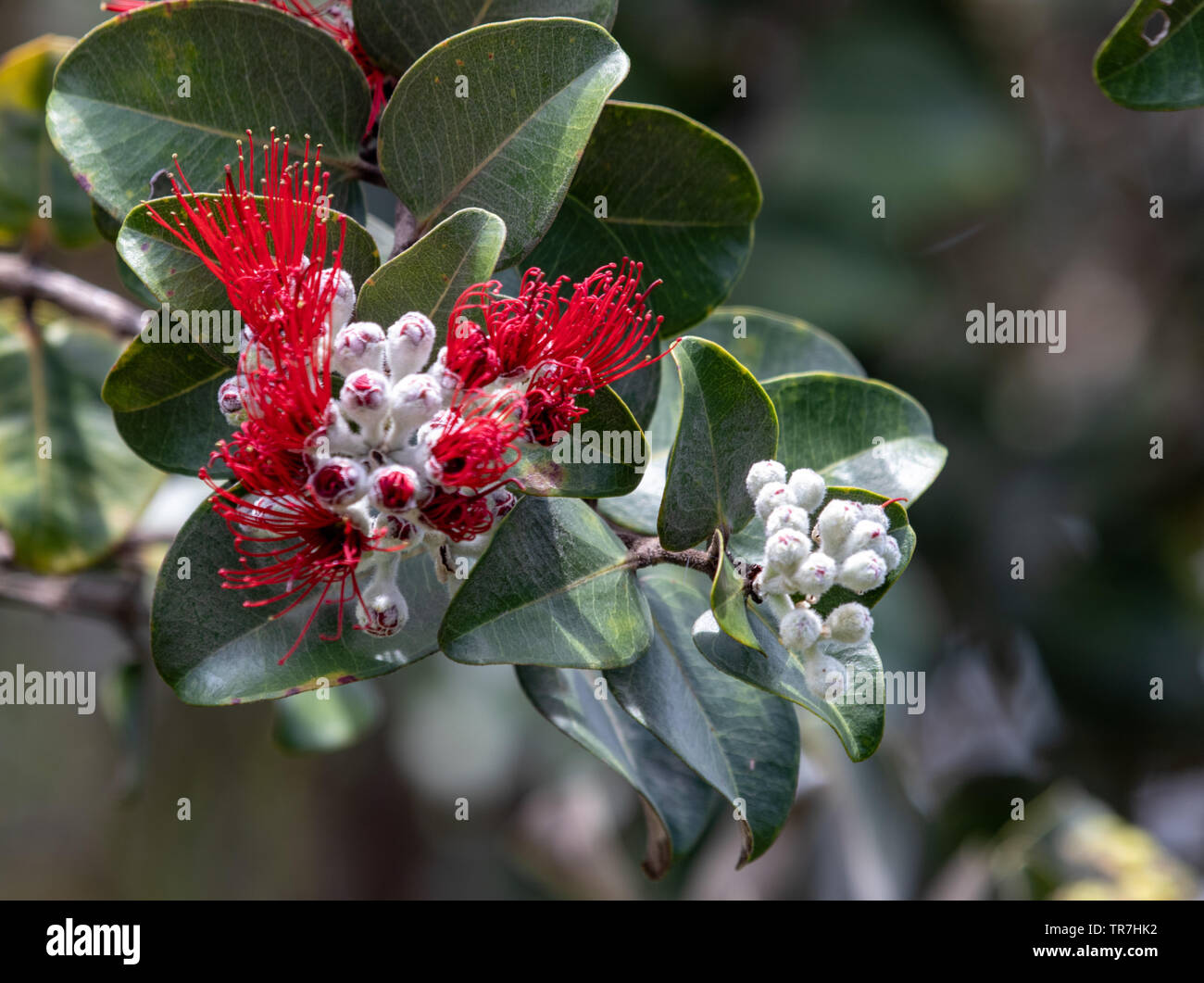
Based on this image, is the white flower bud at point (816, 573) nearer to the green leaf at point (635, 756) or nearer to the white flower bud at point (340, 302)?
the green leaf at point (635, 756)

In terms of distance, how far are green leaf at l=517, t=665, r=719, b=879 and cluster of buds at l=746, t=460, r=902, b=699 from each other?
23 cm

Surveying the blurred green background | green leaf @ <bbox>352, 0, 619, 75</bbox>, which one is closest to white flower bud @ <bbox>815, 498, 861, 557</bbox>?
green leaf @ <bbox>352, 0, 619, 75</bbox>

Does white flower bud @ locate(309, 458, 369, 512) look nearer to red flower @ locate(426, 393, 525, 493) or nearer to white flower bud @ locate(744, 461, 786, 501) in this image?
red flower @ locate(426, 393, 525, 493)

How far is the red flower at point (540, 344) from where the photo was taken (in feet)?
2.77

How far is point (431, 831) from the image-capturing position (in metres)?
4.65

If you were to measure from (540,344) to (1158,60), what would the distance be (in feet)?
2.01

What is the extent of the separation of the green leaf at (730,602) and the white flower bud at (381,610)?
0.82 feet

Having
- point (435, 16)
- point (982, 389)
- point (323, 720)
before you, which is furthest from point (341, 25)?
point (982, 389)

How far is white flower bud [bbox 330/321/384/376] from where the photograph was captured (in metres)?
0.82

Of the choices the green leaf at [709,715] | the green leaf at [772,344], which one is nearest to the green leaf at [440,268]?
the green leaf at [709,715]

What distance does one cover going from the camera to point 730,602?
2.77ft

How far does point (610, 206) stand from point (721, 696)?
0.48 m
